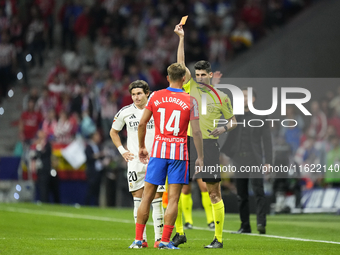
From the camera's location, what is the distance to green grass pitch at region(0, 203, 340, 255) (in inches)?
311

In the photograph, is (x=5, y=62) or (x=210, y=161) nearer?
(x=210, y=161)

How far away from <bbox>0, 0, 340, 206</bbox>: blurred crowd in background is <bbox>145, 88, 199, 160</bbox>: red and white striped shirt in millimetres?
10883

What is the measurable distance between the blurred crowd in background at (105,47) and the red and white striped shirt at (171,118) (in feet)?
35.7

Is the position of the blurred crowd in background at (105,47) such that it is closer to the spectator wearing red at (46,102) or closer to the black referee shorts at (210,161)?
the spectator wearing red at (46,102)

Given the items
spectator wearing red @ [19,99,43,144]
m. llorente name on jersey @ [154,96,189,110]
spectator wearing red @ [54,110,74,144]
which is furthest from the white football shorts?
spectator wearing red @ [19,99,43,144]

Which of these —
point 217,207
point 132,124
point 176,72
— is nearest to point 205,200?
point 217,207

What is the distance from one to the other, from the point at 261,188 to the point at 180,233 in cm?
273

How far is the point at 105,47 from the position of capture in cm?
2416

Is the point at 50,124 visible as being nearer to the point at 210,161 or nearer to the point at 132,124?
the point at 132,124

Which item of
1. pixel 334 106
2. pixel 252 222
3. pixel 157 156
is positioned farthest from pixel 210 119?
pixel 334 106

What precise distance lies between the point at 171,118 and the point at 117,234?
3.76 metres

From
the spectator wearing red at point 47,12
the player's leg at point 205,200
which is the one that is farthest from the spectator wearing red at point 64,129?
the player's leg at point 205,200

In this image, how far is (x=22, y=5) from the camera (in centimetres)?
2514

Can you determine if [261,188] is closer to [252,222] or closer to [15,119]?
[252,222]
